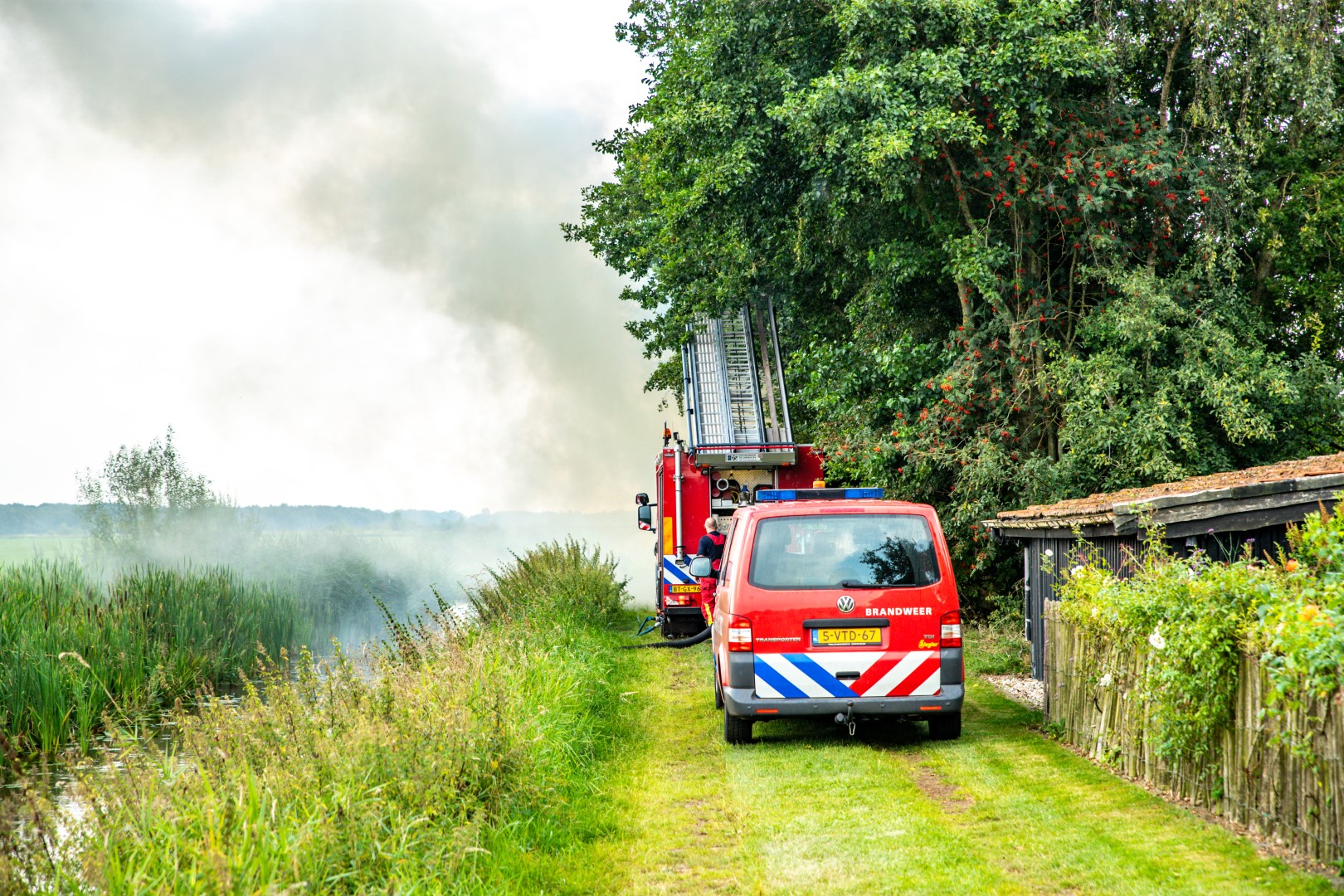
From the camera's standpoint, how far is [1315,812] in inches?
219

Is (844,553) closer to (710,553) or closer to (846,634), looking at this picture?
(846,634)

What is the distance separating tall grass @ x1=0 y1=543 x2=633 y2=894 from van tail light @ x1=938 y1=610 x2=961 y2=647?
283 centimetres

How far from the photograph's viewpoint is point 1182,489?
454 inches

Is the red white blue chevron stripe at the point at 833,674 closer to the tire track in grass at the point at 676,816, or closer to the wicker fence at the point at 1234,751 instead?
the tire track in grass at the point at 676,816

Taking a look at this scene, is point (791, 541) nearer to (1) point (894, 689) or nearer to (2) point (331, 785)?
(1) point (894, 689)

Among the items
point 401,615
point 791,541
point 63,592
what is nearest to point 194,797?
point 791,541

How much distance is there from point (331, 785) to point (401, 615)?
75.0ft

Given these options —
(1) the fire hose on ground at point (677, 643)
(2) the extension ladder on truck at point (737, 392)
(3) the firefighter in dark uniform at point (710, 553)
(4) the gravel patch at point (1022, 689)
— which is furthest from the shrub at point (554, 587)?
(4) the gravel patch at point (1022, 689)

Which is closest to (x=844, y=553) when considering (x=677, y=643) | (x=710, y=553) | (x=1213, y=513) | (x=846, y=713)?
(x=846, y=713)

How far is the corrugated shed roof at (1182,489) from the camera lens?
10.4 metres

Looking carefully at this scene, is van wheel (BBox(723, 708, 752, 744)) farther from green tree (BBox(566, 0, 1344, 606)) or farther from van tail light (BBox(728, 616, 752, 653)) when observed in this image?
green tree (BBox(566, 0, 1344, 606))

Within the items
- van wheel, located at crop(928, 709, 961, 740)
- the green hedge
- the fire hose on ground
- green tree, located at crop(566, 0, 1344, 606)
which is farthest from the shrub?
the green hedge

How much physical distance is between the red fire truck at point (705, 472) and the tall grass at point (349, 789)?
338 inches

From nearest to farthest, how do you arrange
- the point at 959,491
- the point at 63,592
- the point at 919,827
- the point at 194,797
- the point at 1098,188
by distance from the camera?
the point at 194,797, the point at 919,827, the point at 63,592, the point at 1098,188, the point at 959,491
